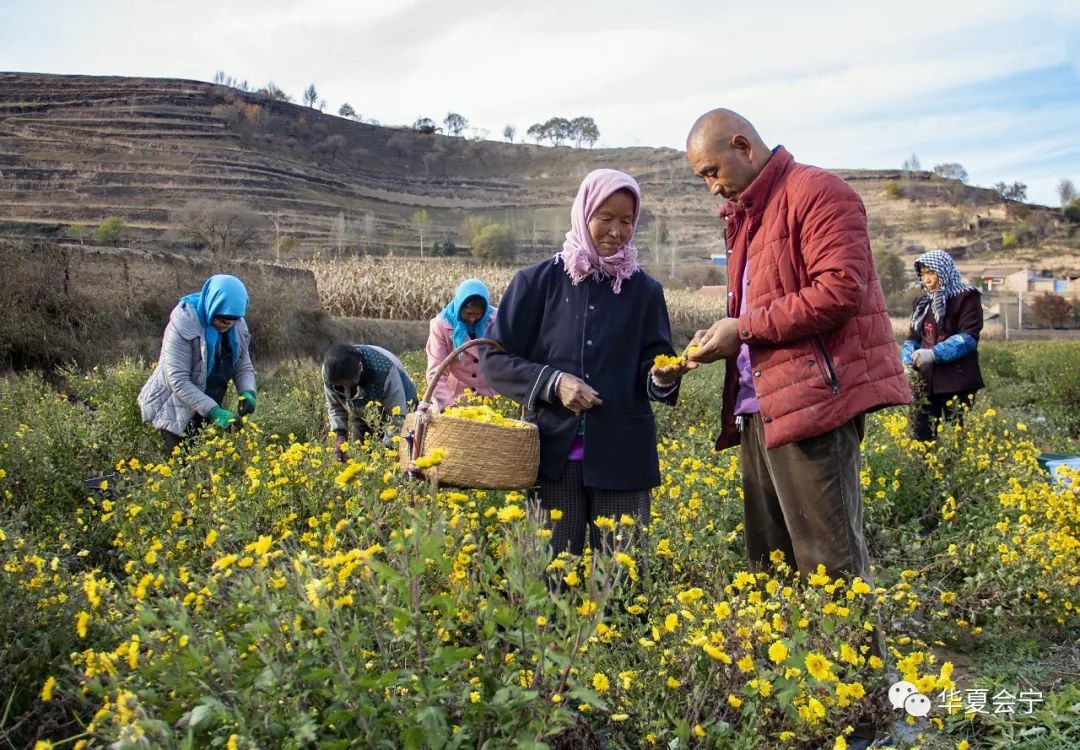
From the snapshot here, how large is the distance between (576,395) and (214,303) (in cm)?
255

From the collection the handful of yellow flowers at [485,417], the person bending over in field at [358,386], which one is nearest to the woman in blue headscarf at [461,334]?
the person bending over in field at [358,386]

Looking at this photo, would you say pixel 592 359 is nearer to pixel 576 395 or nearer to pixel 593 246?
pixel 576 395

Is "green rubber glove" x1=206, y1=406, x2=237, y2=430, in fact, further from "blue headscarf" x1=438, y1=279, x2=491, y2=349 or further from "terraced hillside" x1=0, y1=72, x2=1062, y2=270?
"terraced hillside" x1=0, y1=72, x2=1062, y2=270

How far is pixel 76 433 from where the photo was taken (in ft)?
16.0

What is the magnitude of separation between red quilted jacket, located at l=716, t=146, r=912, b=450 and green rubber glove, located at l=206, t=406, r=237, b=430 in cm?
278

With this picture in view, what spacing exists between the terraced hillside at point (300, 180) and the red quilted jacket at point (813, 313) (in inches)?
1407

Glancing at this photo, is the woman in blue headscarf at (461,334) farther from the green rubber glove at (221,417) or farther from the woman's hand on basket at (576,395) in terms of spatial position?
the woman's hand on basket at (576,395)

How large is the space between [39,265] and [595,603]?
31.8 ft

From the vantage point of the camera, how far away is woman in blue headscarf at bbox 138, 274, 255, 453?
167 inches

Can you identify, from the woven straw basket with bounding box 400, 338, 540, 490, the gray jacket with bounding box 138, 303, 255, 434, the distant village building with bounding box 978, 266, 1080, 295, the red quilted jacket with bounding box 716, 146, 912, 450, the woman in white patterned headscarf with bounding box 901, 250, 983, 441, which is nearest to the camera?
the red quilted jacket with bounding box 716, 146, 912, 450

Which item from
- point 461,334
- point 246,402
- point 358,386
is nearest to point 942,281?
point 461,334

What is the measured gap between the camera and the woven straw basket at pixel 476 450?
7.86ft

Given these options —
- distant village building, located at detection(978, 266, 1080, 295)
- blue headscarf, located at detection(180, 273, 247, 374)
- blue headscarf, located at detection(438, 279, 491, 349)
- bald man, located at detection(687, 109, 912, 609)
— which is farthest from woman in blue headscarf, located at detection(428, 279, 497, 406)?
distant village building, located at detection(978, 266, 1080, 295)

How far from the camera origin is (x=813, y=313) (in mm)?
2273
